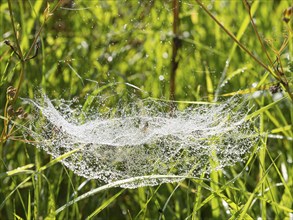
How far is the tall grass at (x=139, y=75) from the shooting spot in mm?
1985

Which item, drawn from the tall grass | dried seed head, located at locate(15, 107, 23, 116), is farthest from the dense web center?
dried seed head, located at locate(15, 107, 23, 116)

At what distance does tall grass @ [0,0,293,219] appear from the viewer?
199cm

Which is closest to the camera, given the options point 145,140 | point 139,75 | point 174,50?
point 145,140

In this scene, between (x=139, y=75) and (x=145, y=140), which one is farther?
(x=139, y=75)

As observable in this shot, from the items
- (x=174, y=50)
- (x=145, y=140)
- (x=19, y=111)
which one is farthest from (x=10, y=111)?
(x=174, y=50)

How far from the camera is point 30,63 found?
2.54m

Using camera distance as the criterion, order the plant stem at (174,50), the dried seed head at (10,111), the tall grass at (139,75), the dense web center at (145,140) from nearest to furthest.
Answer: the dried seed head at (10,111), the dense web center at (145,140), the tall grass at (139,75), the plant stem at (174,50)

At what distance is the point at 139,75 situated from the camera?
8.23 ft

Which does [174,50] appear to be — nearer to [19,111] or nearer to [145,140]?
[145,140]

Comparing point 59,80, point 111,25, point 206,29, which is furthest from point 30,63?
point 206,29

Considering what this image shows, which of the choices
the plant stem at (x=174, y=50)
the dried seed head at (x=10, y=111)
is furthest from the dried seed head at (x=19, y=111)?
the plant stem at (x=174, y=50)

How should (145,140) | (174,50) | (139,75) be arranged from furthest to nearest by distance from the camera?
1. (139,75)
2. (174,50)
3. (145,140)

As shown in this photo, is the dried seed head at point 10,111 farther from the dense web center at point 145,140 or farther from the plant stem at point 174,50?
the plant stem at point 174,50

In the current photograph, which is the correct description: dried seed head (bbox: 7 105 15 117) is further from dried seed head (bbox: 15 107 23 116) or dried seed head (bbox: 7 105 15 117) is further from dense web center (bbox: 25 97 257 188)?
dense web center (bbox: 25 97 257 188)
